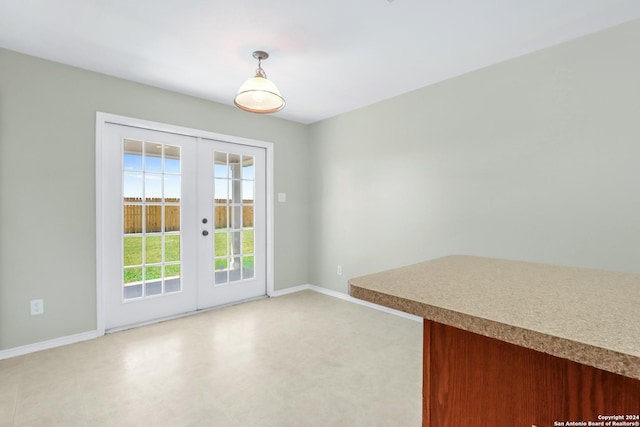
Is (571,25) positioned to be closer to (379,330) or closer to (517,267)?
(517,267)

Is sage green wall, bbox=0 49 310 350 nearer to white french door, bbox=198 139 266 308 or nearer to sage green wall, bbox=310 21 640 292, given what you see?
white french door, bbox=198 139 266 308

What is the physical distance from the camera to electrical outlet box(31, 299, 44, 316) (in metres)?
2.50

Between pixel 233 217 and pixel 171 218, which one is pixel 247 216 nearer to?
pixel 233 217

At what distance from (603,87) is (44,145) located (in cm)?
437

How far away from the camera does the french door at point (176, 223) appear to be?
2.95 metres

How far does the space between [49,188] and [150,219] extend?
0.83 m

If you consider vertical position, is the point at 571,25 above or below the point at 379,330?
above

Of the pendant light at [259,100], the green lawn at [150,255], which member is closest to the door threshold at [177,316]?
the green lawn at [150,255]

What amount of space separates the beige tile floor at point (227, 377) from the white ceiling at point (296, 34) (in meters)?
2.45

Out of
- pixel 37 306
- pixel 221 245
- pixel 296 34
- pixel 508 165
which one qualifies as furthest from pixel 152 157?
pixel 508 165

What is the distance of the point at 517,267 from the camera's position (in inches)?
44.7

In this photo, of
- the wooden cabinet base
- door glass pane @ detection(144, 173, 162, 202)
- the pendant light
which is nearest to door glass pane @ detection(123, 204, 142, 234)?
door glass pane @ detection(144, 173, 162, 202)

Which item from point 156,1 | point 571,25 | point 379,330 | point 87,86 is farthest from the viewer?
point 379,330

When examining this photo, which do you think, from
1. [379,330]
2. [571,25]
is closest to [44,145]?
[379,330]
